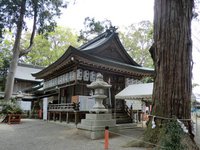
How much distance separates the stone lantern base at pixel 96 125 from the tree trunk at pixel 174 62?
305 centimetres

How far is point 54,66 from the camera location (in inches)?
591

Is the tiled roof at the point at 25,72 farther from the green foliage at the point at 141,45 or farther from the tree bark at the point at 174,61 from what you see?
the tree bark at the point at 174,61

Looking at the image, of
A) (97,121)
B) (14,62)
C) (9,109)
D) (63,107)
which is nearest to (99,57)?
(63,107)

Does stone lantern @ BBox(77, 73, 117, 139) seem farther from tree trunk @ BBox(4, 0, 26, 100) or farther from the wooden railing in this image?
tree trunk @ BBox(4, 0, 26, 100)

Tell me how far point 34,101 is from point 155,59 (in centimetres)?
2152

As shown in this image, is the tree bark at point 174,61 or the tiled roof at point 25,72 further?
the tiled roof at point 25,72

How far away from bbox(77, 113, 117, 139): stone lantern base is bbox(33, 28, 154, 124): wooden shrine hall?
3.08m

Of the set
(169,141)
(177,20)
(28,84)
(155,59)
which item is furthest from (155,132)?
(28,84)

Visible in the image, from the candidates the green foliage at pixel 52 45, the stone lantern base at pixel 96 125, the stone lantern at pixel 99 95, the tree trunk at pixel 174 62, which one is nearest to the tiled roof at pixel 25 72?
the green foliage at pixel 52 45

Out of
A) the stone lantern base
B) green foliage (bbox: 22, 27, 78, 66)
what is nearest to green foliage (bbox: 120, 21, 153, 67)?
green foliage (bbox: 22, 27, 78, 66)

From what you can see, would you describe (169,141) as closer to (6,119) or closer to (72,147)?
(72,147)

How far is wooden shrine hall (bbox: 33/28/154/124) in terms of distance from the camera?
40.7ft

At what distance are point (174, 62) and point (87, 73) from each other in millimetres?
8322

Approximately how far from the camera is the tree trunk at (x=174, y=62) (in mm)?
5512
